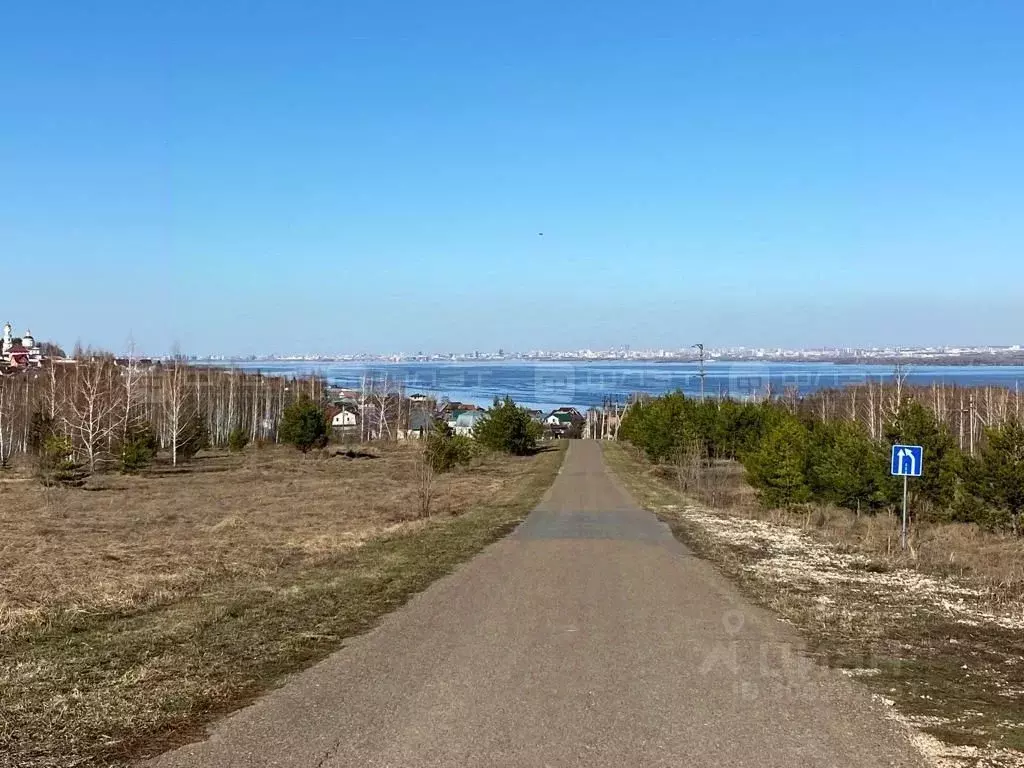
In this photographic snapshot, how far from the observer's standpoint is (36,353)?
501 ft

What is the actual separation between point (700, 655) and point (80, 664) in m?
5.74

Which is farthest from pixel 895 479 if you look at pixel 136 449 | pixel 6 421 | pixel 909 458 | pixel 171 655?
pixel 6 421

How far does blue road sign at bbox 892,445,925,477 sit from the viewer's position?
1750 centimetres

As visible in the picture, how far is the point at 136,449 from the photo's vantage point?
5119cm

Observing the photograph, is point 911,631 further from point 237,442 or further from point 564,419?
point 564,419

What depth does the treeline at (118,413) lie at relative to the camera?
53.4 metres

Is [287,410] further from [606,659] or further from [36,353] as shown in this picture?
[36,353]

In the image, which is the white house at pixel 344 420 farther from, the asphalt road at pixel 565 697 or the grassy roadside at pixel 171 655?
the asphalt road at pixel 565 697

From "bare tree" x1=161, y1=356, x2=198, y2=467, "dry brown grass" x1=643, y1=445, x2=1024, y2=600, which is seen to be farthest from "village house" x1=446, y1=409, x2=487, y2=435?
"dry brown grass" x1=643, y1=445, x2=1024, y2=600

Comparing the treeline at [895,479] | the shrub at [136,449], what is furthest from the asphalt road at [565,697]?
the shrub at [136,449]

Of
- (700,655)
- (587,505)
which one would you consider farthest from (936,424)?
(700,655)

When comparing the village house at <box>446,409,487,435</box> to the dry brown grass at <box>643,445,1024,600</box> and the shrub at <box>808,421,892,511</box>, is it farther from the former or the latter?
the shrub at <box>808,421,892,511</box>

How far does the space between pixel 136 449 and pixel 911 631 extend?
49.0m

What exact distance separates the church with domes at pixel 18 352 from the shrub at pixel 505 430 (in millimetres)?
71475
